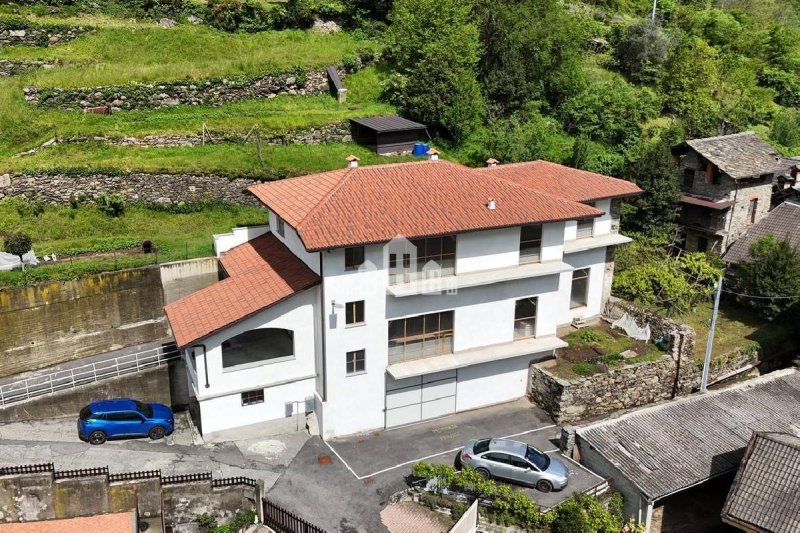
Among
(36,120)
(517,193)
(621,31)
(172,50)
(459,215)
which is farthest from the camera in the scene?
(621,31)

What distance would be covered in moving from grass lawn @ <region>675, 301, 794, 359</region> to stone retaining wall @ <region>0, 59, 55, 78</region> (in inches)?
1597

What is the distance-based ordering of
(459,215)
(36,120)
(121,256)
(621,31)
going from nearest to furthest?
(459,215)
(121,256)
(36,120)
(621,31)

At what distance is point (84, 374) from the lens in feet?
91.2

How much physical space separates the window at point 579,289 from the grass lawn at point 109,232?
15893 mm

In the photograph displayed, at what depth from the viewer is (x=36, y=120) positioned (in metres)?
39.5

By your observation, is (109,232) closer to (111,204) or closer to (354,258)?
(111,204)

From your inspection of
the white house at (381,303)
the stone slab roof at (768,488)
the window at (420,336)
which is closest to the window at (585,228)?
the white house at (381,303)

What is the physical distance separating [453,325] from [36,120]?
90.4 ft

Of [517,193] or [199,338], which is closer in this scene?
[199,338]

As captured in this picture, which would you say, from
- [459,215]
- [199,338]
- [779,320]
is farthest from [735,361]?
[199,338]

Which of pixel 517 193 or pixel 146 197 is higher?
pixel 517 193

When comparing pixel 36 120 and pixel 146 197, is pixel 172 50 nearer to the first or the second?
pixel 36 120

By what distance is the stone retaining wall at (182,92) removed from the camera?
4084 cm

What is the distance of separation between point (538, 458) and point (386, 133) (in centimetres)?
2411
